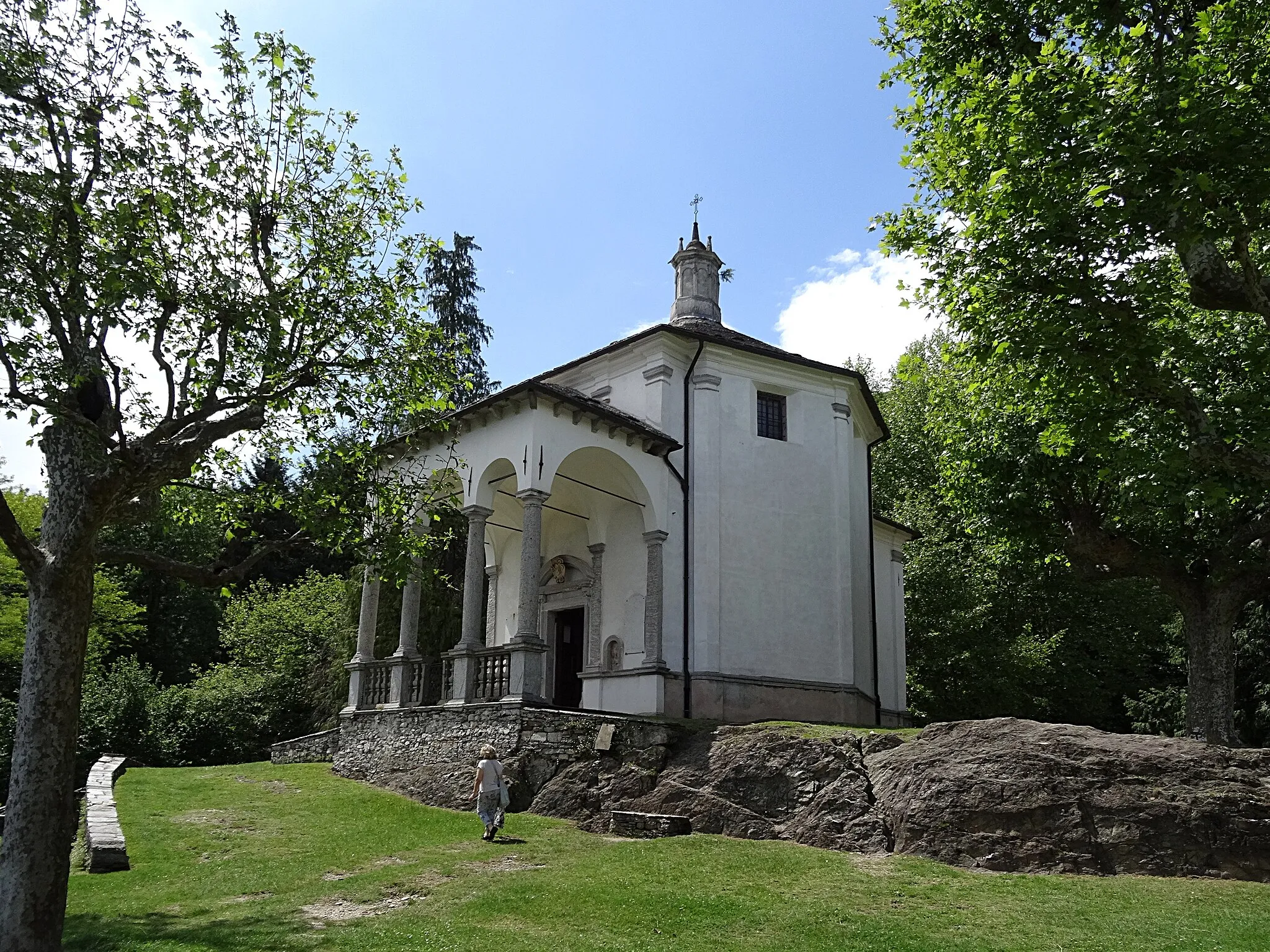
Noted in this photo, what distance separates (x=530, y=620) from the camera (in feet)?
53.9

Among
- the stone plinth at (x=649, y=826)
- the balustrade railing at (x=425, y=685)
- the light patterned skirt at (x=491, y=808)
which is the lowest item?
the stone plinth at (x=649, y=826)

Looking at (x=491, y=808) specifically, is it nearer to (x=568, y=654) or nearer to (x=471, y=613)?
(x=471, y=613)

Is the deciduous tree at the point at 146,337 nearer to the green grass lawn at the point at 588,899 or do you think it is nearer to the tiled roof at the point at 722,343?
the green grass lawn at the point at 588,899

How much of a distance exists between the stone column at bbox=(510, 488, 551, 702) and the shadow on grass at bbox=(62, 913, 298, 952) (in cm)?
719

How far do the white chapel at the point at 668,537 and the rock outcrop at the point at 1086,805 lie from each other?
712 cm

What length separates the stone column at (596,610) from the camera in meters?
20.1

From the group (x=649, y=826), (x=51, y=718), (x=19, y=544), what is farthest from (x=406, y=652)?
(x=19, y=544)

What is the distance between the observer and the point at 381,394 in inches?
452

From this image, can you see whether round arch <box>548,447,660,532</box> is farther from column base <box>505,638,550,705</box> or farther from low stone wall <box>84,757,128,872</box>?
low stone wall <box>84,757,128,872</box>

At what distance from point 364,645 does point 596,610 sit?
4.94 meters

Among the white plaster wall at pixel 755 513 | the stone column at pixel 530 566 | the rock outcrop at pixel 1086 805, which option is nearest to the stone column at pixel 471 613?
the stone column at pixel 530 566

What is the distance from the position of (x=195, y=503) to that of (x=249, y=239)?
3.30 m

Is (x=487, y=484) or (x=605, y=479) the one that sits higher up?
(x=605, y=479)

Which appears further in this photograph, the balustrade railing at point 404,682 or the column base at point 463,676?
the balustrade railing at point 404,682
